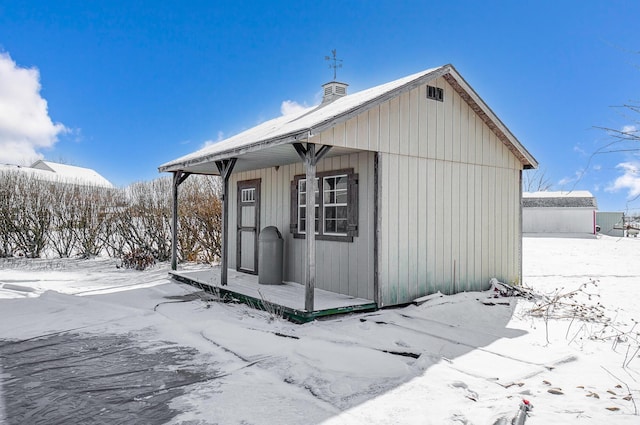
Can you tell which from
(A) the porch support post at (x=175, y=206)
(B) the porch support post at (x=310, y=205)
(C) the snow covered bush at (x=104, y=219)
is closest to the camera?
(B) the porch support post at (x=310, y=205)

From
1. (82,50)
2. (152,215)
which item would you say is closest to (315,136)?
(152,215)

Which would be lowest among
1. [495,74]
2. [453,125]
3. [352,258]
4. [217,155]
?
[352,258]

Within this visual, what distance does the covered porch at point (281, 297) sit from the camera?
19.5 feet

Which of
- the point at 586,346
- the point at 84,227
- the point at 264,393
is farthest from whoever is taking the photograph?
the point at 84,227

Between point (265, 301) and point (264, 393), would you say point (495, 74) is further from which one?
point (264, 393)

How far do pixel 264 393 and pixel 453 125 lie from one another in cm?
586

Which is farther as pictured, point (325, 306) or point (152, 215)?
point (152, 215)

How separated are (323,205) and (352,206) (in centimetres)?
79

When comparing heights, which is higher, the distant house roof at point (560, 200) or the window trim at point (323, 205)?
the distant house roof at point (560, 200)

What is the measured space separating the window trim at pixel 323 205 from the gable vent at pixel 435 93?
1.91 metres

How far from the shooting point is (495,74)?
9.83 meters

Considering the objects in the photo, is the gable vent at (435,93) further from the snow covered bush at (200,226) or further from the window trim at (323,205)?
the snow covered bush at (200,226)

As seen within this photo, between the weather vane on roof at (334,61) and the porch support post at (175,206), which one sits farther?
→ the porch support post at (175,206)

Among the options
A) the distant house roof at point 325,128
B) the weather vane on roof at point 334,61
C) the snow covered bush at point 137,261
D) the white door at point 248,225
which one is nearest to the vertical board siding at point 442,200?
the distant house roof at point 325,128
